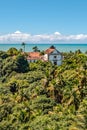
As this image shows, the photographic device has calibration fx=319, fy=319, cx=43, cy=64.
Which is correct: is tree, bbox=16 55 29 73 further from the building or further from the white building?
the building

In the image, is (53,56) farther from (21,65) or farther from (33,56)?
(21,65)

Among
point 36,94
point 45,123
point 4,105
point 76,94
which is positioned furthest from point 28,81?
point 45,123

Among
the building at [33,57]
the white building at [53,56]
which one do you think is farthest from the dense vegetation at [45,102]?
the building at [33,57]

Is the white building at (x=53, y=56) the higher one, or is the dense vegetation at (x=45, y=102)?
the white building at (x=53, y=56)

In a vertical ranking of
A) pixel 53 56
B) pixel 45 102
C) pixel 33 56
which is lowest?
pixel 45 102

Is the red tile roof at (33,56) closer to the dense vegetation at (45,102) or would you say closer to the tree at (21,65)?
the tree at (21,65)

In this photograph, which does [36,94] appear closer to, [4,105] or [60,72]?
[4,105]

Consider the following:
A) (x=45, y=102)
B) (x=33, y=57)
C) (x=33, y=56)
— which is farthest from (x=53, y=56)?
(x=45, y=102)

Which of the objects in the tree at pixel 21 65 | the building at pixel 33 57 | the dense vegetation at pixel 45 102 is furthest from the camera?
the building at pixel 33 57

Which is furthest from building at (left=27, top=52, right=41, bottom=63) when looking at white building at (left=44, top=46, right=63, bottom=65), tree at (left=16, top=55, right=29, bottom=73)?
tree at (left=16, top=55, right=29, bottom=73)
